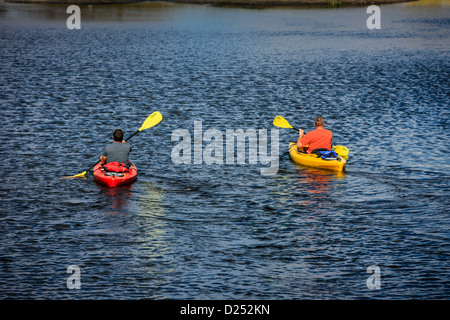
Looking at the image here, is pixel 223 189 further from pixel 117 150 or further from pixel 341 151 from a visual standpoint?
pixel 341 151

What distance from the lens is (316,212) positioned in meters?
17.8

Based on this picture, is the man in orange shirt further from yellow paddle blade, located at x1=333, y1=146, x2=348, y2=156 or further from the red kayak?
the red kayak

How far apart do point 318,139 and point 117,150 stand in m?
6.11

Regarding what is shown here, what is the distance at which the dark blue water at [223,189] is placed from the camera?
13984 millimetres

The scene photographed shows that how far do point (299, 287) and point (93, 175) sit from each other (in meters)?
8.65

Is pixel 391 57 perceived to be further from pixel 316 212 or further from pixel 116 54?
pixel 316 212

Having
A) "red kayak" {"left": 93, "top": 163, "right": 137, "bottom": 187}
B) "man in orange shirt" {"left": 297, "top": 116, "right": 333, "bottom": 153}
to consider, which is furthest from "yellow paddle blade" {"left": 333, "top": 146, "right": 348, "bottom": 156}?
"red kayak" {"left": 93, "top": 163, "right": 137, "bottom": 187}

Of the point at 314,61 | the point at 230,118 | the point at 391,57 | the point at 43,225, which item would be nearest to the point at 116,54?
the point at 314,61

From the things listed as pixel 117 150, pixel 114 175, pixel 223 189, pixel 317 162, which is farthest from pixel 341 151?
pixel 114 175

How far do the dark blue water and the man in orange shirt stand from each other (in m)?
0.83

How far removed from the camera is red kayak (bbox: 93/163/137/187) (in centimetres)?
1905

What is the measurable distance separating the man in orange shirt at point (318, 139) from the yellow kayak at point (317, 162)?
27 centimetres

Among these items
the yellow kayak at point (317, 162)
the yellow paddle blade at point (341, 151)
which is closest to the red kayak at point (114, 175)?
the yellow kayak at point (317, 162)

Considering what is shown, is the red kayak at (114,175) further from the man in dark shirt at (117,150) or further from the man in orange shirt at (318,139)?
the man in orange shirt at (318,139)
